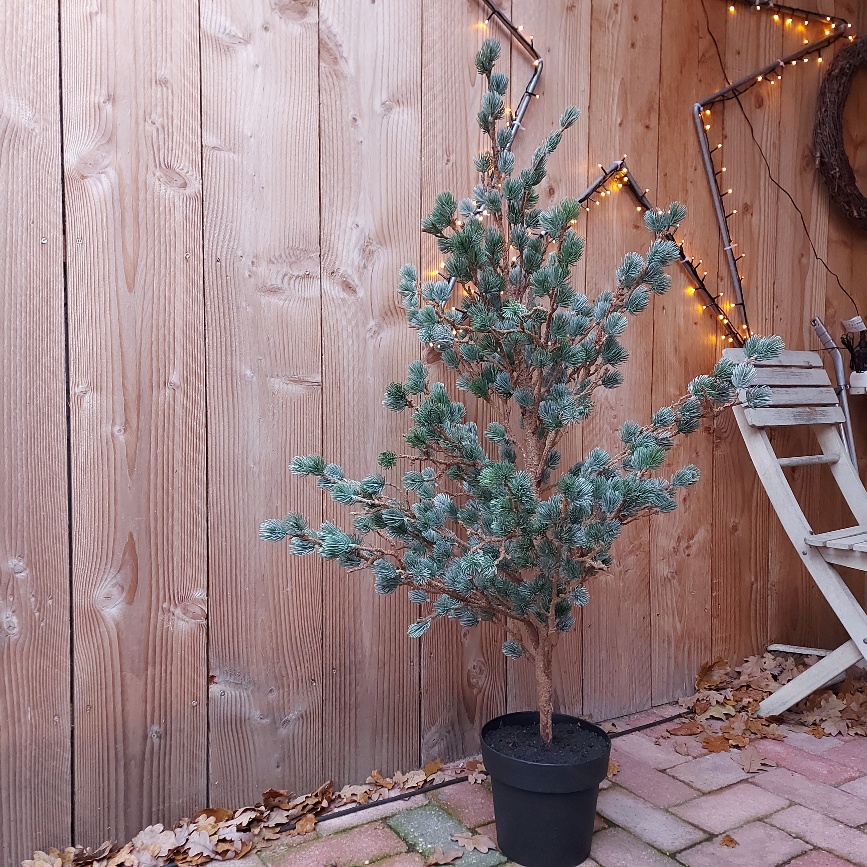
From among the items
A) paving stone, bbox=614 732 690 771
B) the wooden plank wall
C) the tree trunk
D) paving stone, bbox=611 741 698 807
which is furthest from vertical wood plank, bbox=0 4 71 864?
paving stone, bbox=614 732 690 771

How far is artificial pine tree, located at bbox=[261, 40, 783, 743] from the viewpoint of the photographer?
1459mm

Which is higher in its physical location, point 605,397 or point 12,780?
point 605,397

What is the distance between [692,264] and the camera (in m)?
2.39

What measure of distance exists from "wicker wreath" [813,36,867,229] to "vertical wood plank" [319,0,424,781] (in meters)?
1.45

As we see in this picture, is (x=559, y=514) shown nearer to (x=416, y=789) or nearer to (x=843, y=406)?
(x=416, y=789)

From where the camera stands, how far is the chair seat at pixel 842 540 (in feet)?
6.79

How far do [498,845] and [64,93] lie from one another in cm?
175

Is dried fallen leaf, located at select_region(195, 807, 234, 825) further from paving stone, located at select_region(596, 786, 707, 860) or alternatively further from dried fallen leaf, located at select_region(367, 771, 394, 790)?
paving stone, located at select_region(596, 786, 707, 860)

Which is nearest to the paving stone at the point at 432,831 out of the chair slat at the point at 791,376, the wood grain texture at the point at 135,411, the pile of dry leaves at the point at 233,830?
the pile of dry leaves at the point at 233,830

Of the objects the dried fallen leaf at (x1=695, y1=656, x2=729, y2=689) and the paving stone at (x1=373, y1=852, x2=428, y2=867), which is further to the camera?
the dried fallen leaf at (x1=695, y1=656, x2=729, y2=689)

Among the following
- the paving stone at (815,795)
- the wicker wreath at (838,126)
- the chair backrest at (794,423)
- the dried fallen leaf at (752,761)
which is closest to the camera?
the paving stone at (815,795)

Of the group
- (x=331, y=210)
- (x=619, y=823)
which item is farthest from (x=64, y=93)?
(x=619, y=823)

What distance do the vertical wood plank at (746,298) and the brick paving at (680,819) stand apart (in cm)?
52

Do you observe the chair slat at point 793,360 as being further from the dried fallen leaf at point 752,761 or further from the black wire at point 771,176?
the dried fallen leaf at point 752,761
